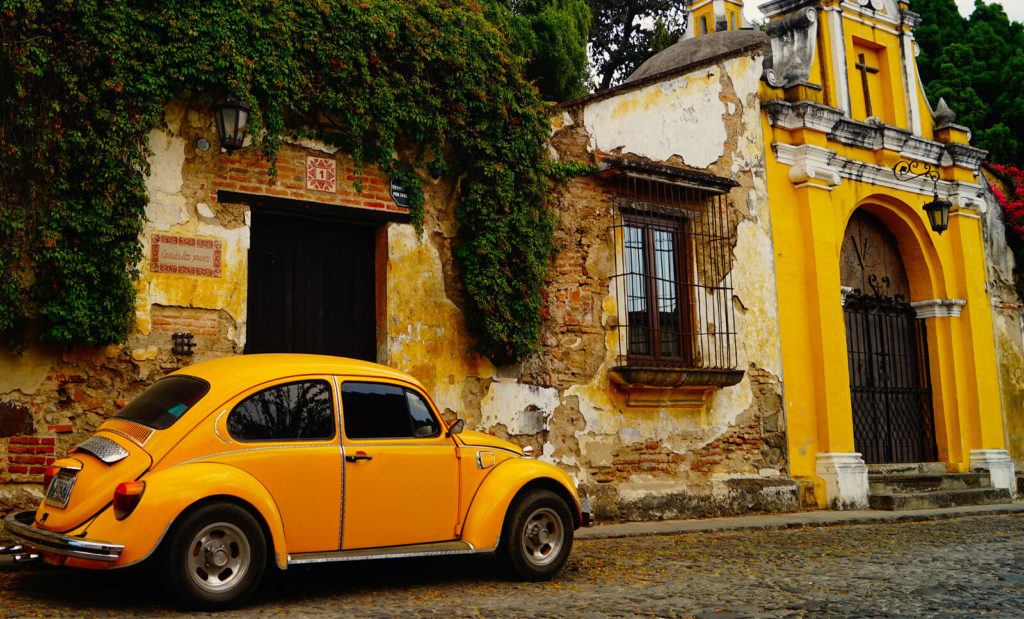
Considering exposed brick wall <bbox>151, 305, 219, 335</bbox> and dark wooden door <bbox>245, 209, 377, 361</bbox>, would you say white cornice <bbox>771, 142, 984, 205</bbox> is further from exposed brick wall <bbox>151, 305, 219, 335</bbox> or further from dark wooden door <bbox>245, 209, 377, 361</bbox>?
exposed brick wall <bbox>151, 305, 219, 335</bbox>

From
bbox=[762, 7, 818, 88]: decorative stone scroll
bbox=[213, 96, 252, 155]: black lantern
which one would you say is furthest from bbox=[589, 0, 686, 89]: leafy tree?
bbox=[213, 96, 252, 155]: black lantern

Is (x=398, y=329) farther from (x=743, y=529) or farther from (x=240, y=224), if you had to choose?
(x=743, y=529)

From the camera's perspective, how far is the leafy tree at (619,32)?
82.9 ft

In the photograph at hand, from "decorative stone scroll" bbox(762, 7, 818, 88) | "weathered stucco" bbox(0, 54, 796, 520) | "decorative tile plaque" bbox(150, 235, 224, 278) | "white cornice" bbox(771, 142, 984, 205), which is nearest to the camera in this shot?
"weathered stucco" bbox(0, 54, 796, 520)

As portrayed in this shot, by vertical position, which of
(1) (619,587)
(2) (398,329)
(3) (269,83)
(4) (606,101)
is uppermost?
(4) (606,101)

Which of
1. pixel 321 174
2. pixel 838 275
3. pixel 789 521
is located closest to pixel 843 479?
pixel 789 521

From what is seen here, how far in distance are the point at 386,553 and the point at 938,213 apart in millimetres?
10369

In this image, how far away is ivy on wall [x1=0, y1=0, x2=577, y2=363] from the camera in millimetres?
6922

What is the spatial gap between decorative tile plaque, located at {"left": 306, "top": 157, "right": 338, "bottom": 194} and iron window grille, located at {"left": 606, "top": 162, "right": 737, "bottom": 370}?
132 inches

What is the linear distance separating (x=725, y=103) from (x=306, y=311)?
630 centimetres

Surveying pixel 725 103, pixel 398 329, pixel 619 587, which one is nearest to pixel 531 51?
pixel 725 103

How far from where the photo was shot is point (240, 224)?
8.20 m

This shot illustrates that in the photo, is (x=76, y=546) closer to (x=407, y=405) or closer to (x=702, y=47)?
(x=407, y=405)

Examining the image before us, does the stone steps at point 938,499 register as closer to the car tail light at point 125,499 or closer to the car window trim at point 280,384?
the car window trim at point 280,384
